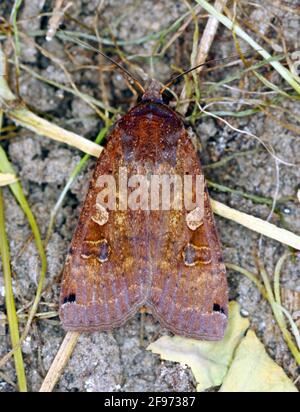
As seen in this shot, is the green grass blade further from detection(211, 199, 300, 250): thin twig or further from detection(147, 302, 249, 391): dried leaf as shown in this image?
detection(211, 199, 300, 250): thin twig

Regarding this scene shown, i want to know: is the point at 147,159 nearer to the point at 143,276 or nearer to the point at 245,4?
the point at 143,276

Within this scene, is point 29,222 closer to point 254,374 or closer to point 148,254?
point 148,254

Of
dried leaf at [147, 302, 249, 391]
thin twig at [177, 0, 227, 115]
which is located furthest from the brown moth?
thin twig at [177, 0, 227, 115]

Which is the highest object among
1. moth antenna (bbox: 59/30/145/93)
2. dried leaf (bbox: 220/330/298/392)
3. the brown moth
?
moth antenna (bbox: 59/30/145/93)

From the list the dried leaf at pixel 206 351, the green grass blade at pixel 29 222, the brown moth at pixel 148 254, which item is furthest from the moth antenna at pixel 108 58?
the dried leaf at pixel 206 351

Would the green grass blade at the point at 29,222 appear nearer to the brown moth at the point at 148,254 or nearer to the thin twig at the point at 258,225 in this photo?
the brown moth at the point at 148,254

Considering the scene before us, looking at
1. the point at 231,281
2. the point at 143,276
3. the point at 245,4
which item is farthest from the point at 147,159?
the point at 245,4
